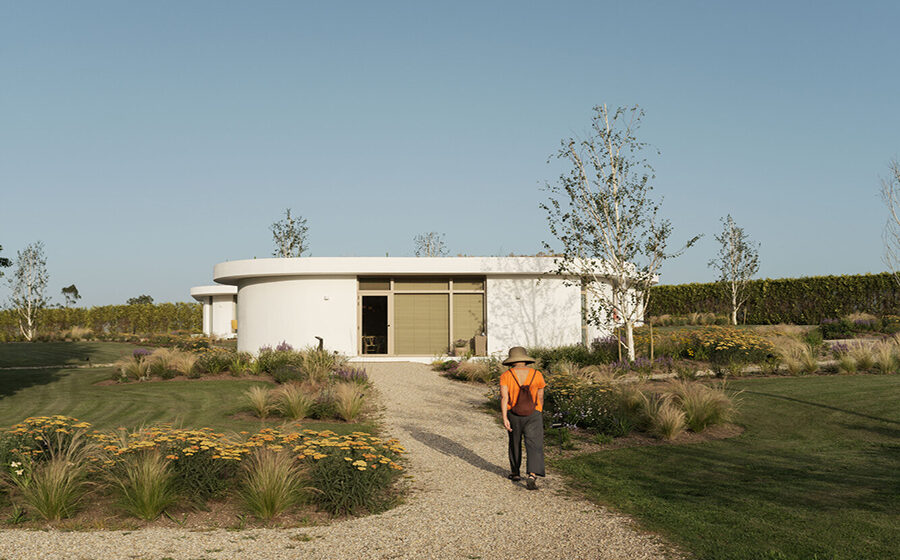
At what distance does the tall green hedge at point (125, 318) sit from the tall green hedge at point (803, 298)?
31.0m

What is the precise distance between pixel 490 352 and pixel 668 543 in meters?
15.3

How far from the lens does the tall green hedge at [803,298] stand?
973 inches

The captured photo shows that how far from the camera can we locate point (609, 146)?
17844 mm

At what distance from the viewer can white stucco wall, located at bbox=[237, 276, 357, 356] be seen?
20219 mm

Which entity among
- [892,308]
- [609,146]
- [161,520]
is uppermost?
[609,146]

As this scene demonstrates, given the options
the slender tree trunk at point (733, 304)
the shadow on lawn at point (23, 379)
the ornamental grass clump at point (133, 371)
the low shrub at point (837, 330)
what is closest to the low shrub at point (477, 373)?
the ornamental grass clump at point (133, 371)

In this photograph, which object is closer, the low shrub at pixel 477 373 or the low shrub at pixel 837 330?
the low shrub at pixel 477 373

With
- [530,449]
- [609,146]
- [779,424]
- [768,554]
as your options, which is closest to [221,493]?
[530,449]

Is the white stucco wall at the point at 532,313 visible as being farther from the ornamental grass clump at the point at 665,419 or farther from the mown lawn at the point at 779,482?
the ornamental grass clump at the point at 665,419

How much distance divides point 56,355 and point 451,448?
1957cm

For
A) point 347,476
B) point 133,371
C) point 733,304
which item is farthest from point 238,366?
point 733,304

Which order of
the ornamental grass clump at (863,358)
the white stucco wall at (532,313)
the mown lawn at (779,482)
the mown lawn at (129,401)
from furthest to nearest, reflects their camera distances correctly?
the white stucco wall at (532,313) < the ornamental grass clump at (863,358) < the mown lawn at (129,401) < the mown lawn at (779,482)

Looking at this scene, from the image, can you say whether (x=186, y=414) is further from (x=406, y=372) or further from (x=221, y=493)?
(x=406, y=372)

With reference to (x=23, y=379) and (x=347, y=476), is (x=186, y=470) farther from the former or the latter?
(x=23, y=379)
